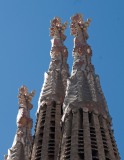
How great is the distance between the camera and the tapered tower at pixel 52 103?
39.7 metres

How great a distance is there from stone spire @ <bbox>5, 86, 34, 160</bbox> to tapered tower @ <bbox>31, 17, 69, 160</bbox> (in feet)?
3.90

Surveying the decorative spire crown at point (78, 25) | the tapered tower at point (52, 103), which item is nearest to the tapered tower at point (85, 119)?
the tapered tower at point (52, 103)

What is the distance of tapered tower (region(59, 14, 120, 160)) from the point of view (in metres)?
35.6

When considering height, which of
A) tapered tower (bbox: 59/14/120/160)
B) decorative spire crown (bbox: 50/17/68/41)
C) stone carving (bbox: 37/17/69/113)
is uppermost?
decorative spire crown (bbox: 50/17/68/41)

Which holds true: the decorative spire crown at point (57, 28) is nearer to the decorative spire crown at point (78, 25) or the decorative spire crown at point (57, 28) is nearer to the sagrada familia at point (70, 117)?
the decorative spire crown at point (78, 25)

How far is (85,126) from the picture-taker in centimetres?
3781

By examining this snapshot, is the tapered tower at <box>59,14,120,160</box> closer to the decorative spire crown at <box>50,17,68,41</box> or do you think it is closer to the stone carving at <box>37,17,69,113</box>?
the stone carving at <box>37,17,69,113</box>

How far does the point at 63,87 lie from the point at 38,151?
9441 mm

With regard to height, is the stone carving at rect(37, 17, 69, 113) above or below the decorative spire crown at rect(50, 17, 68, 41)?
below

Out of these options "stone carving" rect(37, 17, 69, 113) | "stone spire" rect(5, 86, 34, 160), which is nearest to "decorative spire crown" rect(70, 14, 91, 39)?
"stone carving" rect(37, 17, 69, 113)

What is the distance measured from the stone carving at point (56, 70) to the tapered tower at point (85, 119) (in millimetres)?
2437

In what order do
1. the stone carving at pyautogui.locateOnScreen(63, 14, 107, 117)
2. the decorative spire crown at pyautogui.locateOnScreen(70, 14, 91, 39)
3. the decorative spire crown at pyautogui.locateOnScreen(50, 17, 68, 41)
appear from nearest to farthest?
the stone carving at pyautogui.locateOnScreen(63, 14, 107, 117) < the decorative spire crown at pyautogui.locateOnScreen(70, 14, 91, 39) < the decorative spire crown at pyautogui.locateOnScreen(50, 17, 68, 41)

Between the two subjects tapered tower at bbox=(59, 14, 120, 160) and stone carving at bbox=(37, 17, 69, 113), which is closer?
tapered tower at bbox=(59, 14, 120, 160)

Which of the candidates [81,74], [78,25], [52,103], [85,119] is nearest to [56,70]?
[78,25]
